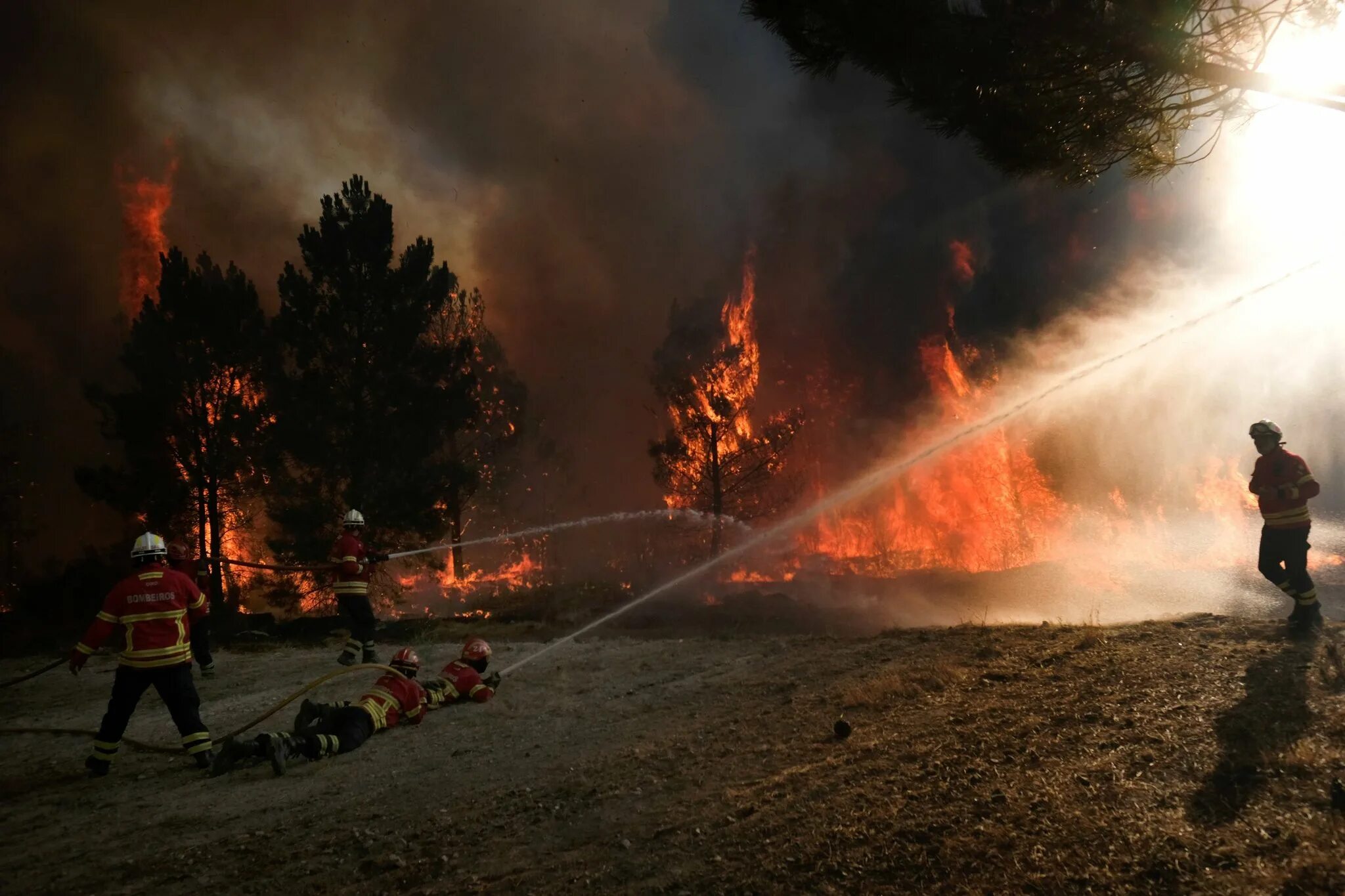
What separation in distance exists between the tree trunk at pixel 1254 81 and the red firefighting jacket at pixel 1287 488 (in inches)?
144

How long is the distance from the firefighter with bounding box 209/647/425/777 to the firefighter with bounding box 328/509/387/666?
2.70m

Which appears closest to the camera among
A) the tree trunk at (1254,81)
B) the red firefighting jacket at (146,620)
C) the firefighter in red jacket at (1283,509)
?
the tree trunk at (1254,81)

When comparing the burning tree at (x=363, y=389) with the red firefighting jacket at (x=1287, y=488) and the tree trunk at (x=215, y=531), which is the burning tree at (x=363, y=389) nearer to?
the tree trunk at (x=215, y=531)

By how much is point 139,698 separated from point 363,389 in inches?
636

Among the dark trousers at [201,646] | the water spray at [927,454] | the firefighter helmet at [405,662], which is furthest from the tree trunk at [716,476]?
the firefighter helmet at [405,662]

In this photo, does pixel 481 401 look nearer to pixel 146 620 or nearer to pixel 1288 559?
pixel 146 620

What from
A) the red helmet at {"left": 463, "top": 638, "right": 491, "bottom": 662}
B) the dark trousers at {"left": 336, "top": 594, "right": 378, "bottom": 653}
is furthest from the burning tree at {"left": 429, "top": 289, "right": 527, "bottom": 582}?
the red helmet at {"left": 463, "top": 638, "right": 491, "bottom": 662}

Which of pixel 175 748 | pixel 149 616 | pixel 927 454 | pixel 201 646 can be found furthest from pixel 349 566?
pixel 927 454

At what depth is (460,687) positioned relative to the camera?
8320 millimetres

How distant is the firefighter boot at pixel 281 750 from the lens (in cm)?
609

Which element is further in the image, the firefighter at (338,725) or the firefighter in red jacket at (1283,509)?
the firefighter in red jacket at (1283,509)

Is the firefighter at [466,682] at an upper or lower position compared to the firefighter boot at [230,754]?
upper

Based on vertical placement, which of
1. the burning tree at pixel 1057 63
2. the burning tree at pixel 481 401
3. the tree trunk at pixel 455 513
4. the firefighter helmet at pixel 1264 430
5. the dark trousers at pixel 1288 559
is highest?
the burning tree at pixel 481 401

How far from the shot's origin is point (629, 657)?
10258mm
